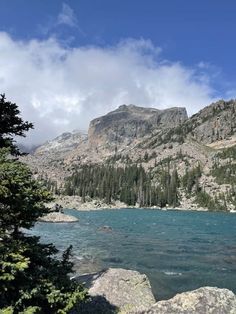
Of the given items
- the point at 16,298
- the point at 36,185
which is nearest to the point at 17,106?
the point at 36,185

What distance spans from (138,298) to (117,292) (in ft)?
4.35

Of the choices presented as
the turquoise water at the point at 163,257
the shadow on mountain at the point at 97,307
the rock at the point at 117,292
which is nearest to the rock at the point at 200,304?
the shadow on mountain at the point at 97,307

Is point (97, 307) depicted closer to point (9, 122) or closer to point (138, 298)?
point (138, 298)

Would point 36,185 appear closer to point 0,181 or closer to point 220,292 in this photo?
point 0,181

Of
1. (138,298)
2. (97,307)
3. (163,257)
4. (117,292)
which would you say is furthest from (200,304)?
(163,257)

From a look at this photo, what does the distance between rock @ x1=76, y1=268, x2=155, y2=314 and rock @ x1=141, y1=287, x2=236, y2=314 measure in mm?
5064

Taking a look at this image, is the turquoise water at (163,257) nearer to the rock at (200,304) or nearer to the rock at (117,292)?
the rock at (117,292)

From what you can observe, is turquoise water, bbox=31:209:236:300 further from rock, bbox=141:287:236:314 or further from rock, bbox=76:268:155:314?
rock, bbox=141:287:236:314

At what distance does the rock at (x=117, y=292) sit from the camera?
22.9m

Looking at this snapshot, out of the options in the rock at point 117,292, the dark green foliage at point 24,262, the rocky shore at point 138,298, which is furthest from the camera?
the rock at point 117,292

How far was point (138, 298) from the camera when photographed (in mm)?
24734

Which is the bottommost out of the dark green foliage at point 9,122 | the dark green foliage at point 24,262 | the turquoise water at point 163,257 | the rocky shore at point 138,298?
the turquoise water at point 163,257

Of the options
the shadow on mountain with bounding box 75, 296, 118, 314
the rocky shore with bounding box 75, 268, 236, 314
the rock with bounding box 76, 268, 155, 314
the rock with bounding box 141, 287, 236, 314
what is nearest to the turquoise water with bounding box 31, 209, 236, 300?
the rock with bounding box 76, 268, 155, 314

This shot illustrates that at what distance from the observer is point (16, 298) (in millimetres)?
16172
